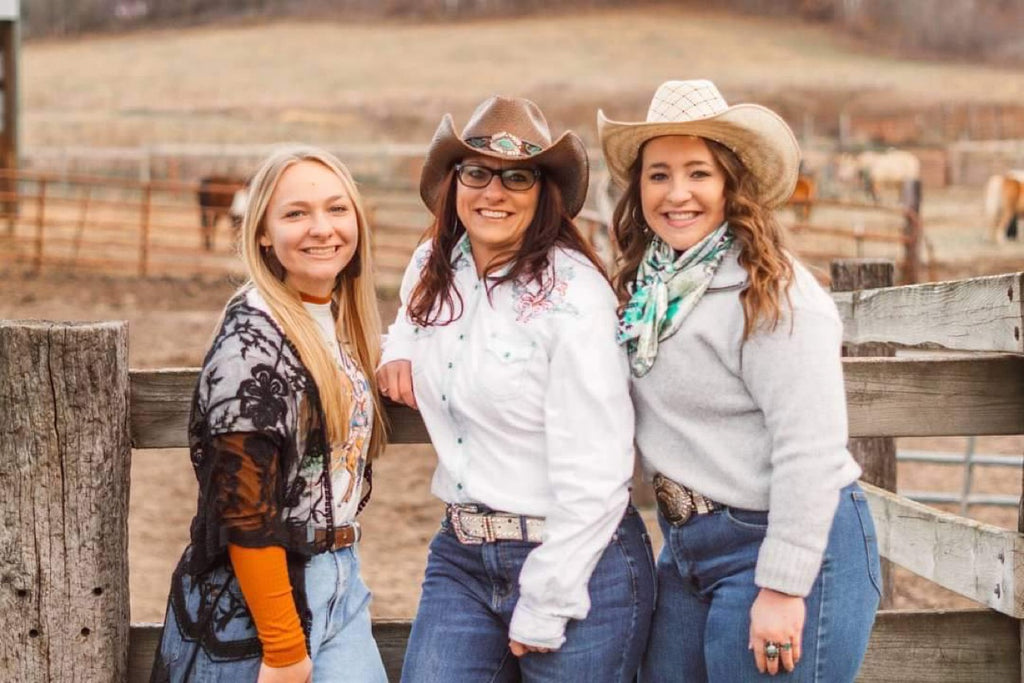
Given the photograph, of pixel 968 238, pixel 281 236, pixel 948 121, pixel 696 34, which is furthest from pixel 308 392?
pixel 696 34

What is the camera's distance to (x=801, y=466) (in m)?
1.80

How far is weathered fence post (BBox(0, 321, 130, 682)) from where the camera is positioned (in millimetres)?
2072

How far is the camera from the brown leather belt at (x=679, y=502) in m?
1.92

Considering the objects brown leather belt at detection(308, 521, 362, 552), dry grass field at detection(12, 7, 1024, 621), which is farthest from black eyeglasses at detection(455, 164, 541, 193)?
dry grass field at detection(12, 7, 1024, 621)

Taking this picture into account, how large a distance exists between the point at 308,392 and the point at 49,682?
0.76 meters

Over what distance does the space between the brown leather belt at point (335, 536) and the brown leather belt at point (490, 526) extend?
6.3 inches

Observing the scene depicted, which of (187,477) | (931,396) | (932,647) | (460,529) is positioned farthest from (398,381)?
(187,477)

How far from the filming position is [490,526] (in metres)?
1.99

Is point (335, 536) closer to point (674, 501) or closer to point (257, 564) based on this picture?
point (257, 564)

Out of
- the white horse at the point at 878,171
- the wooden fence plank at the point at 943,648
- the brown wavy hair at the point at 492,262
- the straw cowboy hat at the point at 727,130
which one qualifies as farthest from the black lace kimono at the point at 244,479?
the white horse at the point at 878,171

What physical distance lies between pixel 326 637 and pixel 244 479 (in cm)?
33

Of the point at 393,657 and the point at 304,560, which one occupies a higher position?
the point at 304,560

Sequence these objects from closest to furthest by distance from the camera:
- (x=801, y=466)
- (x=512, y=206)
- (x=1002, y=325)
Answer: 1. (x=801, y=466)
2. (x=512, y=206)
3. (x=1002, y=325)

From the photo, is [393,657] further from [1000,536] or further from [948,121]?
[948,121]
